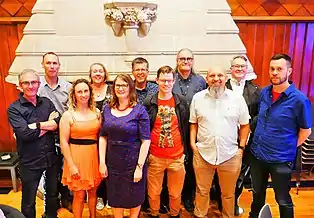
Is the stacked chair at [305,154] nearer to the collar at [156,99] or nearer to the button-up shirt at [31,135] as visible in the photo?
the collar at [156,99]

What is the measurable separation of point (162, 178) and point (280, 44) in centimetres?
242

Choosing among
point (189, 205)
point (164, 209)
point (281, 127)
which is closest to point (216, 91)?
point (281, 127)

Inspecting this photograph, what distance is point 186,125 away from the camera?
8.93 feet

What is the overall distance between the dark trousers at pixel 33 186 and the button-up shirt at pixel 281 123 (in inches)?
63.1

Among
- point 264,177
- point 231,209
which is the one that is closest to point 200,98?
point 264,177

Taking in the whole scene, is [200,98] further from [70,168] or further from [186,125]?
[70,168]

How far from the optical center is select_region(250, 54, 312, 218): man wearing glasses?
2311 mm

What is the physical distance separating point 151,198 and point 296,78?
2.58 meters

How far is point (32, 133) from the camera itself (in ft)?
7.74

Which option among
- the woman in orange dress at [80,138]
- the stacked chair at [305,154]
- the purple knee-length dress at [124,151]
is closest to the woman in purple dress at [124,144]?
the purple knee-length dress at [124,151]

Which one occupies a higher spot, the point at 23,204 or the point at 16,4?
the point at 16,4

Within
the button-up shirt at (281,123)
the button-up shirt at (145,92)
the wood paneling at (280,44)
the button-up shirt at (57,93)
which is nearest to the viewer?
the button-up shirt at (281,123)

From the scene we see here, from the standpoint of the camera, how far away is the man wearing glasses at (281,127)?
2.31 metres

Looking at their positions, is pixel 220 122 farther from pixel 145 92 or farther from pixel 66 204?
pixel 66 204
